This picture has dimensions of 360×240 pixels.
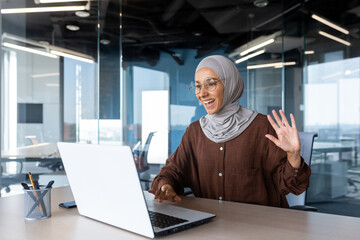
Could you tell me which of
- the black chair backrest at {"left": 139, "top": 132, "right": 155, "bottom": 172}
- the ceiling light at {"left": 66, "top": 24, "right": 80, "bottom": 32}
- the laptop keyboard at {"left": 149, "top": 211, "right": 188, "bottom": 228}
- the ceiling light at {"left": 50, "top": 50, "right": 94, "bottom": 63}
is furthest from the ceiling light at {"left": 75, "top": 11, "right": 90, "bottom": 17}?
the laptop keyboard at {"left": 149, "top": 211, "right": 188, "bottom": 228}

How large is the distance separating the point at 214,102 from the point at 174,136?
2.53 m

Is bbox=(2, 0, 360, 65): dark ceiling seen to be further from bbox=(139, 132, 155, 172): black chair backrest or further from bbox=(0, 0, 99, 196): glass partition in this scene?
bbox=(139, 132, 155, 172): black chair backrest

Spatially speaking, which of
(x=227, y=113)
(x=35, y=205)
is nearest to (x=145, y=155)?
(x=227, y=113)

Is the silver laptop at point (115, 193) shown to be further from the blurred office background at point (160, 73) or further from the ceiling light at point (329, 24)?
the ceiling light at point (329, 24)

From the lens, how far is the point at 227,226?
3.21 ft

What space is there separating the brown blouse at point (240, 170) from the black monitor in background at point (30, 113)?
2.62m

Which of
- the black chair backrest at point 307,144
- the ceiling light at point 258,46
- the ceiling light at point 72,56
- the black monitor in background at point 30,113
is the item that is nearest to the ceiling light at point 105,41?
the ceiling light at point 72,56

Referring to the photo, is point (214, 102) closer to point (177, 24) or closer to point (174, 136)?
point (174, 136)

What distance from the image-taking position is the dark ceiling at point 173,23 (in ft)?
12.6

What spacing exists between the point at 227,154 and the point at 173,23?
123 inches

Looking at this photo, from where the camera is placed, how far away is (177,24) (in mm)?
4340

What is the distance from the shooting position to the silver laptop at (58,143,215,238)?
2.75 feet

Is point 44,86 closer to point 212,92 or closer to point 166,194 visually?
point 212,92

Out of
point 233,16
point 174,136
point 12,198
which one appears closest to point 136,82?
point 174,136
